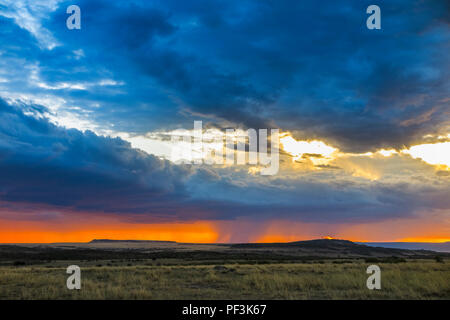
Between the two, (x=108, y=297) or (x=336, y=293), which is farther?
(x=336, y=293)

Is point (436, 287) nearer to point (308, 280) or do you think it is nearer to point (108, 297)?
point (308, 280)
